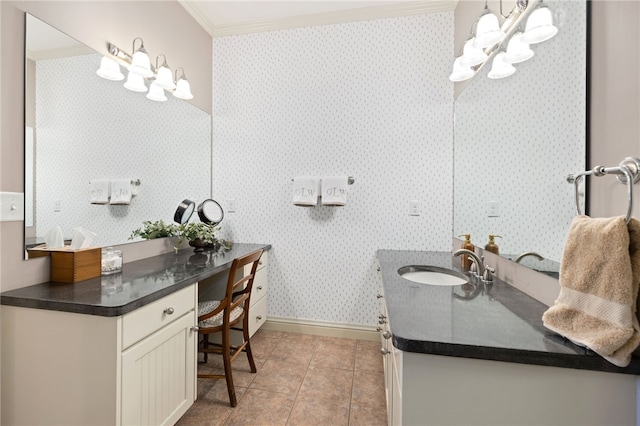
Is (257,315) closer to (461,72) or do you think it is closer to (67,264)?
(67,264)

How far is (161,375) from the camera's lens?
4.17 feet

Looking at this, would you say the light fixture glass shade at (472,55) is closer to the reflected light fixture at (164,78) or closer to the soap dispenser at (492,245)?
the soap dispenser at (492,245)

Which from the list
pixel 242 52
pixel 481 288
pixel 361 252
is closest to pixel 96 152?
pixel 242 52

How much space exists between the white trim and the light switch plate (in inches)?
77.6

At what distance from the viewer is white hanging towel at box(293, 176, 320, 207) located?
2.38m

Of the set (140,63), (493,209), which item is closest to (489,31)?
(493,209)

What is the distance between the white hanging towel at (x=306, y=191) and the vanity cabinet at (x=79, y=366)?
53.8 inches

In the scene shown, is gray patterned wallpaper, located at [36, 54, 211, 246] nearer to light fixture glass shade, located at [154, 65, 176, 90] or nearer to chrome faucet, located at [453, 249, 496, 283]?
light fixture glass shade, located at [154, 65, 176, 90]

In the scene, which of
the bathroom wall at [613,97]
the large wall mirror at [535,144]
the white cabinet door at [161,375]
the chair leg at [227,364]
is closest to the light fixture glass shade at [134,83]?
the white cabinet door at [161,375]

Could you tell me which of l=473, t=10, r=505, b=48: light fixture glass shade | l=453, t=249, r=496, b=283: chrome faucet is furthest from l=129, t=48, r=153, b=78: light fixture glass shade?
l=453, t=249, r=496, b=283: chrome faucet

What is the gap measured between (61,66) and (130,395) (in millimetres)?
1578

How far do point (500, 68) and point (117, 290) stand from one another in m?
2.11

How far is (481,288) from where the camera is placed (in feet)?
4.36

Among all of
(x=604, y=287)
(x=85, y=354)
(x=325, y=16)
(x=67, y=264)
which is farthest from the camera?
(x=325, y=16)
